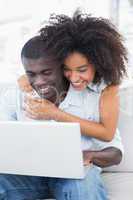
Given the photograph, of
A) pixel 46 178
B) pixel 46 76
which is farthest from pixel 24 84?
pixel 46 178

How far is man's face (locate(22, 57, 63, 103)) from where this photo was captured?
1.29 m

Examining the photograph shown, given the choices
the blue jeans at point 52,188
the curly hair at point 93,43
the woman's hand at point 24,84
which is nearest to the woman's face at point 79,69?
the curly hair at point 93,43

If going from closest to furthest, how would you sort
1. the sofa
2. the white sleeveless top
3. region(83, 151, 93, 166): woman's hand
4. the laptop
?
1. the laptop
2. region(83, 151, 93, 166): woman's hand
3. the white sleeveless top
4. the sofa

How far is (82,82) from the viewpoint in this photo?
1.23 metres

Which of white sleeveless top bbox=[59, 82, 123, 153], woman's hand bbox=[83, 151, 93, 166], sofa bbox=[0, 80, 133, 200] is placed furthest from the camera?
sofa bbox=[0, 80, 133, 200]

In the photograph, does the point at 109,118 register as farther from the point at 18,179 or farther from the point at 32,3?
the point at 32,3

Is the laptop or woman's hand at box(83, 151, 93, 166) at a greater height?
the laptop

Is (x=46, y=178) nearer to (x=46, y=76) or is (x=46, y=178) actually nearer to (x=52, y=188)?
(x=52, y=188)

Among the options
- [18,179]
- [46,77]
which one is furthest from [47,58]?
[18,179]

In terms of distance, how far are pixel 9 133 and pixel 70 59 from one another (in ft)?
1.14

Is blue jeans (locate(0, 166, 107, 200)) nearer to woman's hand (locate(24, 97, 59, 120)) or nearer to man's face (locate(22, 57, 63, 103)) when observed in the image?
woman's hand (locate(24, 97, 59, 120))

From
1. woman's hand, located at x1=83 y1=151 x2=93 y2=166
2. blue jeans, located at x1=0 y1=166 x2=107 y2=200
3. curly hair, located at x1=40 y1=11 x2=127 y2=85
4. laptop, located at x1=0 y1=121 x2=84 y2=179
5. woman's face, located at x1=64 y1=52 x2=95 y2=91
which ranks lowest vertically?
blue jeans, located at x1=0 y1=166 x2=107 y2=200

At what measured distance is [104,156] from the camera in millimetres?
1224

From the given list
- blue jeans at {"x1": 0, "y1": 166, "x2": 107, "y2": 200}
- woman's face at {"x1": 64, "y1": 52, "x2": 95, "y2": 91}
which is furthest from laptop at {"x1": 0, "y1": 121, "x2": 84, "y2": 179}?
woman's face at {"x1": 64, "y1": 52, "x2": 95, "y2": 91}
